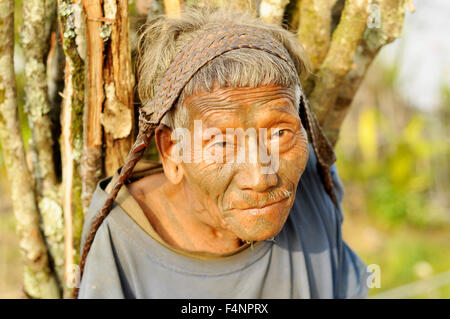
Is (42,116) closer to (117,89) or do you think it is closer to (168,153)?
(117,89)

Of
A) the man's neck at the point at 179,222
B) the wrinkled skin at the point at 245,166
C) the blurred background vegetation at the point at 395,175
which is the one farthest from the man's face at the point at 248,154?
the blurred background vegetation at the point at 395,175

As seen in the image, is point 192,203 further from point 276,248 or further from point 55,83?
point 55,83

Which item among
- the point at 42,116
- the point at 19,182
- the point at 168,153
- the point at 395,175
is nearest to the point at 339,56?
the point at 168,153

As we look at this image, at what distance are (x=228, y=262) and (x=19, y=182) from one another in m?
0.97

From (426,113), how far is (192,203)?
21.6 feet

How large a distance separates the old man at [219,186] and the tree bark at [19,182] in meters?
0.40

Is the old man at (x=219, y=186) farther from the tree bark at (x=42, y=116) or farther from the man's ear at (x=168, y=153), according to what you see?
the tree bark at (x=42, y=116)

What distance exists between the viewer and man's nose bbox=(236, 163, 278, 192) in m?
1.48

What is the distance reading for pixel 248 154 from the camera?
1501 mm

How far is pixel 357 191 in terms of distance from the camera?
6.71 meters

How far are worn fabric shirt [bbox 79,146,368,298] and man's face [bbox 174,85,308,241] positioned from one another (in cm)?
27

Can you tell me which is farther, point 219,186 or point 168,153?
point 168,153
